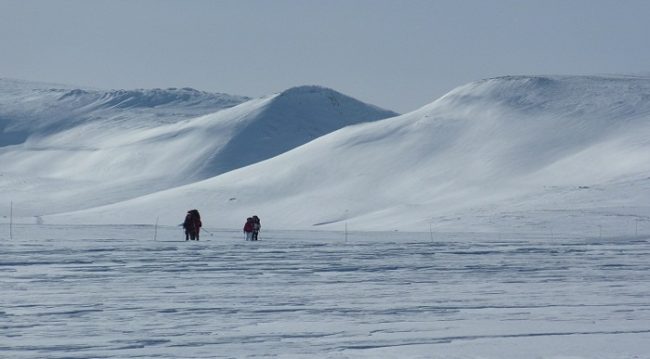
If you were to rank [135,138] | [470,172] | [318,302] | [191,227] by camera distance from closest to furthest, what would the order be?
[318,302]
[191,227]
[470,172]
[135,138]

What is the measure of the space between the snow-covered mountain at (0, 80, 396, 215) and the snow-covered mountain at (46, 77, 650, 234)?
2449 centimetres

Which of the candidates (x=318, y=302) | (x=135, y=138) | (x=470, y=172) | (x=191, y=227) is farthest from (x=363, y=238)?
(x=135, y=138)

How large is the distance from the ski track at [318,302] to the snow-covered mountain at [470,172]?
2116 cm

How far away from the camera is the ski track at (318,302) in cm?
1306

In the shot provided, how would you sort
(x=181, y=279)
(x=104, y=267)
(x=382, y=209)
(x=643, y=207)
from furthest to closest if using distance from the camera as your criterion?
(x=382, y=209)
(x=643, y=207)
(x=104, y=267)
(x=181, y=279)

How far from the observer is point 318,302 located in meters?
16.9

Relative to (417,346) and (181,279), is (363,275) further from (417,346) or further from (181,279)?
(417,346)

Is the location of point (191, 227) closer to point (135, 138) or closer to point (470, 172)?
point (470, 172)

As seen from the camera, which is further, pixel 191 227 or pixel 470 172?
pixel 470 172

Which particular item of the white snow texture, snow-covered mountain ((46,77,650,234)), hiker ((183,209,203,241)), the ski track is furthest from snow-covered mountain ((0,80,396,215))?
the ski track

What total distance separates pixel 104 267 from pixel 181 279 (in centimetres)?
253

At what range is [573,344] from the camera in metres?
13.2

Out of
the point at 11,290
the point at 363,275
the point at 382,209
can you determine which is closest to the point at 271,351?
the point at 11,290

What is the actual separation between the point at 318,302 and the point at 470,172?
55589mm
